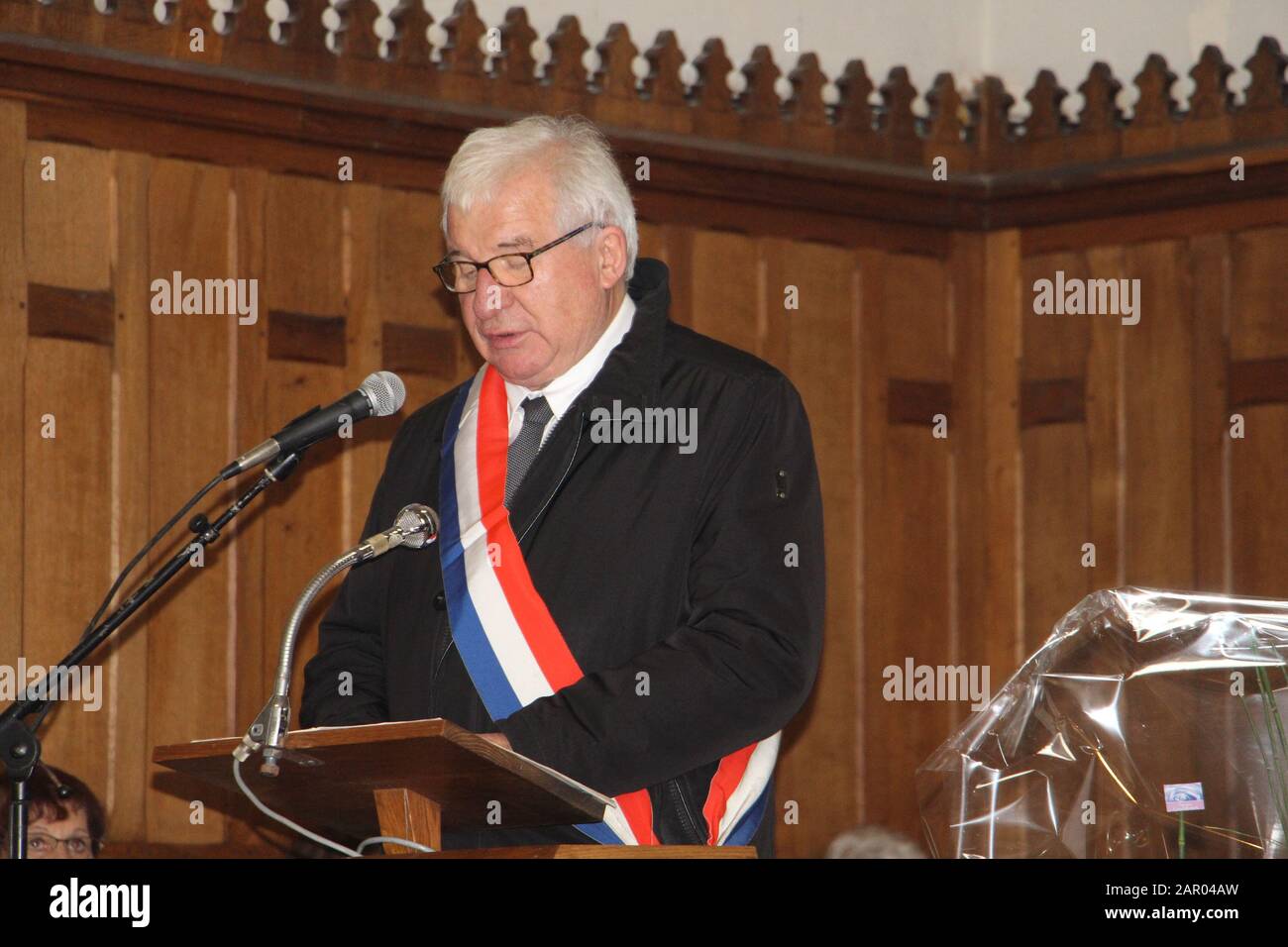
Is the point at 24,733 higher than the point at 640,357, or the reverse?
the point at 640,357

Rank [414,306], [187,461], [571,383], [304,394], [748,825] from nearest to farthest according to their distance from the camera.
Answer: [748,825] → [571,383] → [187,461] → [304,394] → [414,306]

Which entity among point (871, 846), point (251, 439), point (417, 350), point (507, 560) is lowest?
point (871, 846)

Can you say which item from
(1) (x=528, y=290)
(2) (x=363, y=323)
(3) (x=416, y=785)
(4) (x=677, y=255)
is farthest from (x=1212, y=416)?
(3) (x=416, y=785)

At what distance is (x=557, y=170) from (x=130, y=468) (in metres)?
1.73

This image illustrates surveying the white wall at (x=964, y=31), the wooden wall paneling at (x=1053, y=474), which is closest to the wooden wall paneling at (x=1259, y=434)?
the wooden wall paneling at (x=1053, y=474)

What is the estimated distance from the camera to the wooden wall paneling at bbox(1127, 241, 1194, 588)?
5434 millimetres

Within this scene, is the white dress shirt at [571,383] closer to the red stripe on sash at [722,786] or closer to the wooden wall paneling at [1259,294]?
the red stripe on sash at [722,786]

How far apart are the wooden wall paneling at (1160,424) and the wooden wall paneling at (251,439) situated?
2.37 meters

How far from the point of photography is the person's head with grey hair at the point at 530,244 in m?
3.38

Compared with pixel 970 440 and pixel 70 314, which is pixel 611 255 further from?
pixel 970 440

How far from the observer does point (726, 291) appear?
551 centimetres

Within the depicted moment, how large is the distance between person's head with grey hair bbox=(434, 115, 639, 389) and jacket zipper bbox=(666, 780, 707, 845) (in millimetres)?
780

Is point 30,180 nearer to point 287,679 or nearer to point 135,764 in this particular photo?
point 135,764
